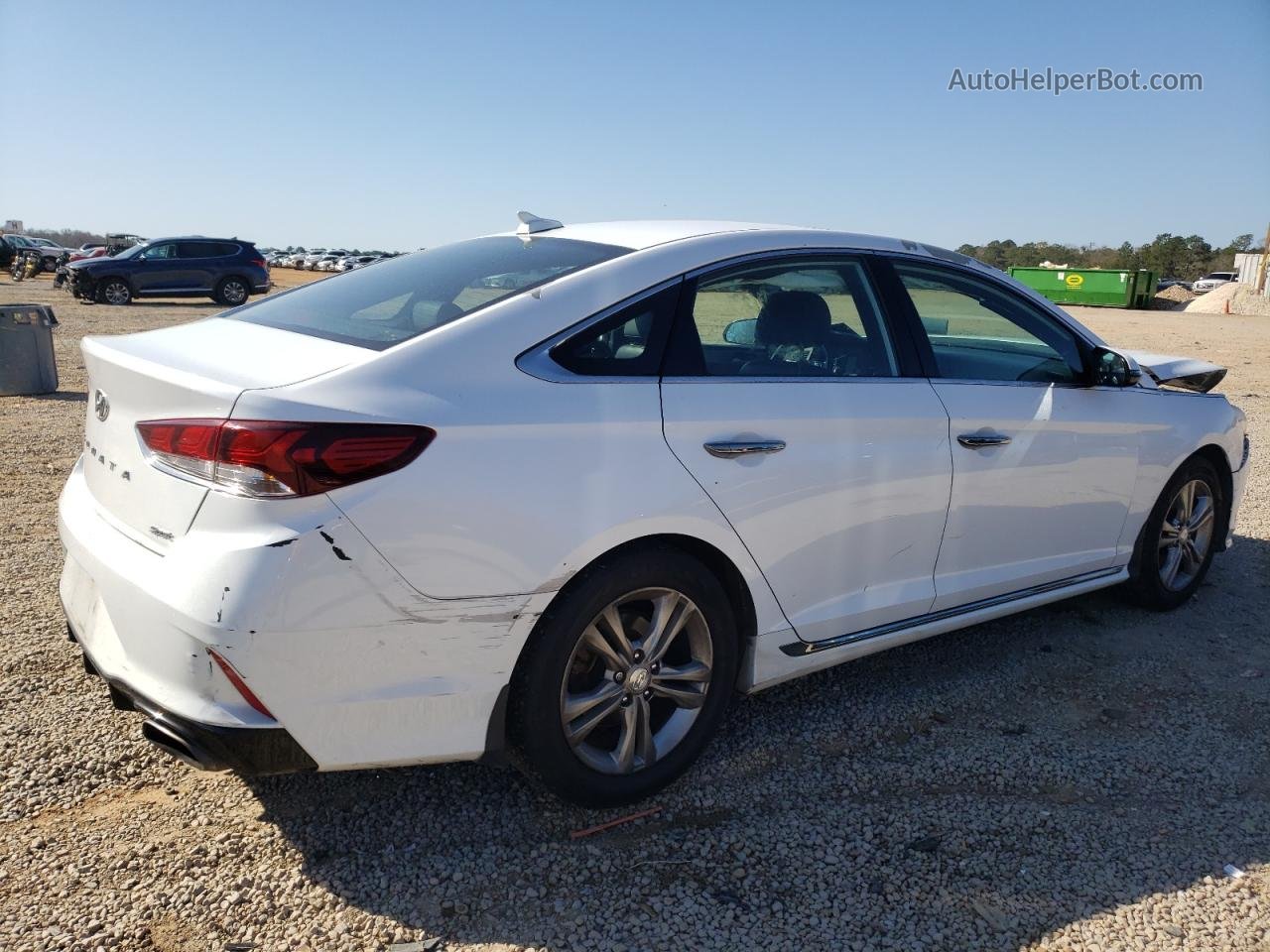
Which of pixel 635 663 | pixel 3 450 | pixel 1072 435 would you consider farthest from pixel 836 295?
pixel 3 450

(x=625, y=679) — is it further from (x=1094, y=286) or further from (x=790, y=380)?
(x=1094, y=286)

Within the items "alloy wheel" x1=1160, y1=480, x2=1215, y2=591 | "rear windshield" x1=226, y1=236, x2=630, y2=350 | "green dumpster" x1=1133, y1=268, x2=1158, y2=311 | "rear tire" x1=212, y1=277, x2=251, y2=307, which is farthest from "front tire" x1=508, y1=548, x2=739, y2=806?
"green dumpster" x1=1133, y1=268, x2=1158, y2=311

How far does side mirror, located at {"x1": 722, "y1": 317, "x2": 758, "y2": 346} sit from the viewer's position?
3.33 meters

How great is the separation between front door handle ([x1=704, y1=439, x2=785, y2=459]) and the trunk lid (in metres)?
0.99

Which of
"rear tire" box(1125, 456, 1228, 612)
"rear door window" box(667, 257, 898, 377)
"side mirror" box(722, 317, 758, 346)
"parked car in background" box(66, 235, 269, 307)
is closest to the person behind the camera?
"rear door window" box(667, 257, 898, 377)

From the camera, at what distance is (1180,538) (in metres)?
4.70

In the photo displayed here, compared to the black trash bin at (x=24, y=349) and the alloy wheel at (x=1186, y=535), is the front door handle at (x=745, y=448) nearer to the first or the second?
the alloy wheel at (x=1186, y=535)

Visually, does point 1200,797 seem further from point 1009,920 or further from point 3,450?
point 3,450

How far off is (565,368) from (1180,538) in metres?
3.46

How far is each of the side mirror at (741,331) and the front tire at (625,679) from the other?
0.83 metres

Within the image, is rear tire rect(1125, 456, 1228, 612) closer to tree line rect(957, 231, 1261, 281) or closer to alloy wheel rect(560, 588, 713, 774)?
alloy wheel rect(560, 588, 713, 774)

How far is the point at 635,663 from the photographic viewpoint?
9.38 feet

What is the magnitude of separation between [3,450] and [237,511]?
639 centimetres

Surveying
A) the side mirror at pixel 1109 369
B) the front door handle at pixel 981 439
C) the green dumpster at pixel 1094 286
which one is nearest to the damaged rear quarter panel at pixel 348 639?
the front door handle at pixel 981 439
